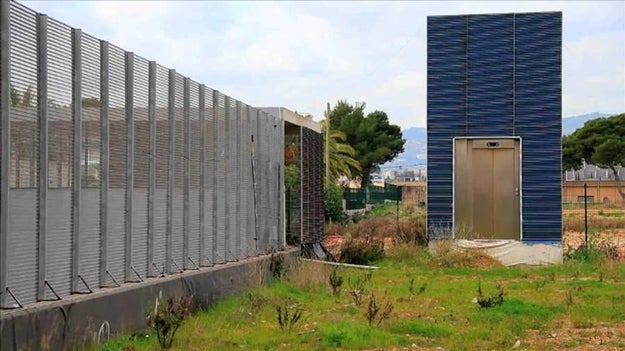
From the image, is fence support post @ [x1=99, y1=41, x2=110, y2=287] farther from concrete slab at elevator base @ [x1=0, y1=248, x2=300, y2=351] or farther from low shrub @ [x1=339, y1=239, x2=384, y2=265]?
low shrub @ [x1=339, y1=239, x2=384, y2=265]

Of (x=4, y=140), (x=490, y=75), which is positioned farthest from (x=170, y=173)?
(x=490, y=75)

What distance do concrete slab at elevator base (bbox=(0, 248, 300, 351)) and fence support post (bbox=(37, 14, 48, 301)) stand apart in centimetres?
38

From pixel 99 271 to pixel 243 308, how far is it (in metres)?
3.36

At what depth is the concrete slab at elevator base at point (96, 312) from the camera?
8445mm

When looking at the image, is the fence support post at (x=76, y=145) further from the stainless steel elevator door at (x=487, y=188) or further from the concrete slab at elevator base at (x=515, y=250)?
the stainless steel elevator door at (x=487, y=188)

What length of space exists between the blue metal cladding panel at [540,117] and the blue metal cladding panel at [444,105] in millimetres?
1510

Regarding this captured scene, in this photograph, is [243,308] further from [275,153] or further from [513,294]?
[275,153]

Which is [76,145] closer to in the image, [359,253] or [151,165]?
[151,165]

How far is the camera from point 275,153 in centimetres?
1998

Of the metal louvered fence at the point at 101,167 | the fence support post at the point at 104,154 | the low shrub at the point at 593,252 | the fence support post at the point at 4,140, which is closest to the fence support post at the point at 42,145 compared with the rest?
the metal louvered fence at the point at 101,167

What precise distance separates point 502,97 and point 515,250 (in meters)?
4.08

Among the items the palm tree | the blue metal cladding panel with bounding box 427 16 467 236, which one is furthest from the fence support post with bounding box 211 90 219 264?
the palm tree

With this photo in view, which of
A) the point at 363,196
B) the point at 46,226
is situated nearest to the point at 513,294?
the point at 46,226

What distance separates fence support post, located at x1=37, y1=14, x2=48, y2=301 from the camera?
9180mm
